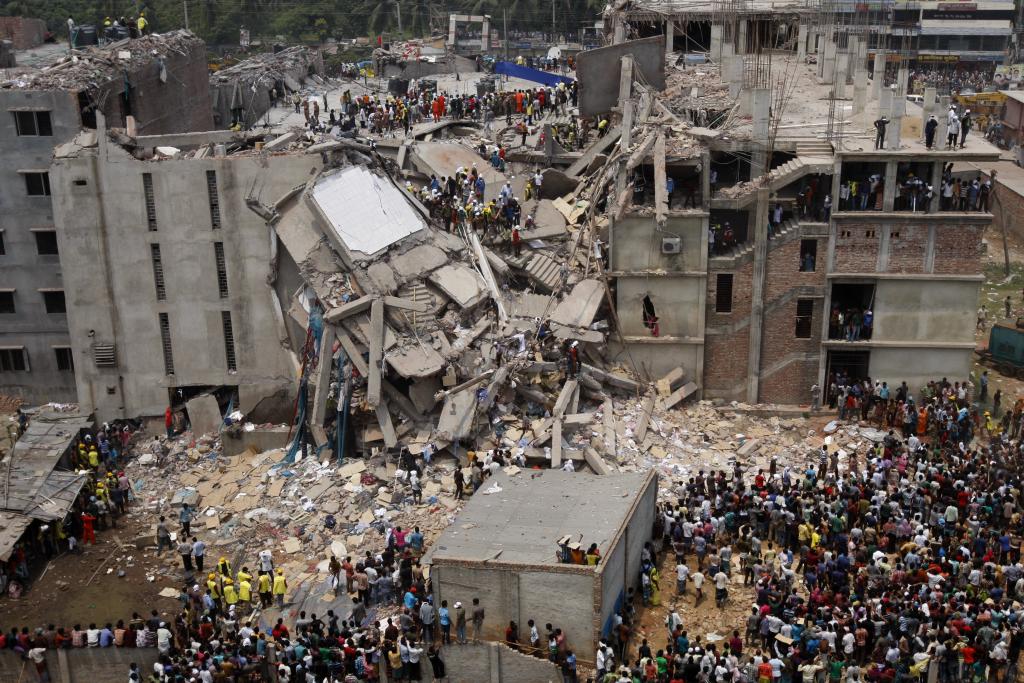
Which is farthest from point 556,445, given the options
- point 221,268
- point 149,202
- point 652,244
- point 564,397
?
point 149,202

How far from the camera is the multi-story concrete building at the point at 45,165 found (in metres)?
38.9

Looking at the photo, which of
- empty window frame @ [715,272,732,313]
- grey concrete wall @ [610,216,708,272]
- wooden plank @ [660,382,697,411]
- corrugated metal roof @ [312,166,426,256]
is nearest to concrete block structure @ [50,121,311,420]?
corrugated metal roof @ [312,166,426,256]

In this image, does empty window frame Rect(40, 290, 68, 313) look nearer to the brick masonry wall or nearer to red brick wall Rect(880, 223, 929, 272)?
the brick masonry wall

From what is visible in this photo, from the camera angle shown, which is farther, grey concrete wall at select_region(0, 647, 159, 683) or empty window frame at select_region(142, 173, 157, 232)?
empty window frame at select_region(142, 173, 157, 232)

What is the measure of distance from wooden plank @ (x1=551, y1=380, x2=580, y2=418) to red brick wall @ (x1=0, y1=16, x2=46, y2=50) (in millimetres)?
32438

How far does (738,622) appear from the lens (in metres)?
26.0

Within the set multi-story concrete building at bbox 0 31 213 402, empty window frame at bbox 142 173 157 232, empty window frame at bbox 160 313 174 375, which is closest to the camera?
empty window frame at bbox 142 173 157 232

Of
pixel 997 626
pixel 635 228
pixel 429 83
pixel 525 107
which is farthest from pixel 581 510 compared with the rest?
pixel 429 83

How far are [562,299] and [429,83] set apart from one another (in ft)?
68.4

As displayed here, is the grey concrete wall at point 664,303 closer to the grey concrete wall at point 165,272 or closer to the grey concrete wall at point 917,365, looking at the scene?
the grey concrete wall at point 917,365

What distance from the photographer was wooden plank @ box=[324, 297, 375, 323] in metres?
33.0

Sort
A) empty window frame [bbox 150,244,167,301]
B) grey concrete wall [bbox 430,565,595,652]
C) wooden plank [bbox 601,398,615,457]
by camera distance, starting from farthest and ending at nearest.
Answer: empty window frame [bbox 150,244,167,301]
wooden plank [bbox 601,398,615,457]
grey concrete wall [bbox 430,565,595,652]

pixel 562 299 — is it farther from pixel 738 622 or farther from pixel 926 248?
pixel 738 622

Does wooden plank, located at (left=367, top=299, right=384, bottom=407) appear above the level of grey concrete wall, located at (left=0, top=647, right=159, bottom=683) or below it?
above
